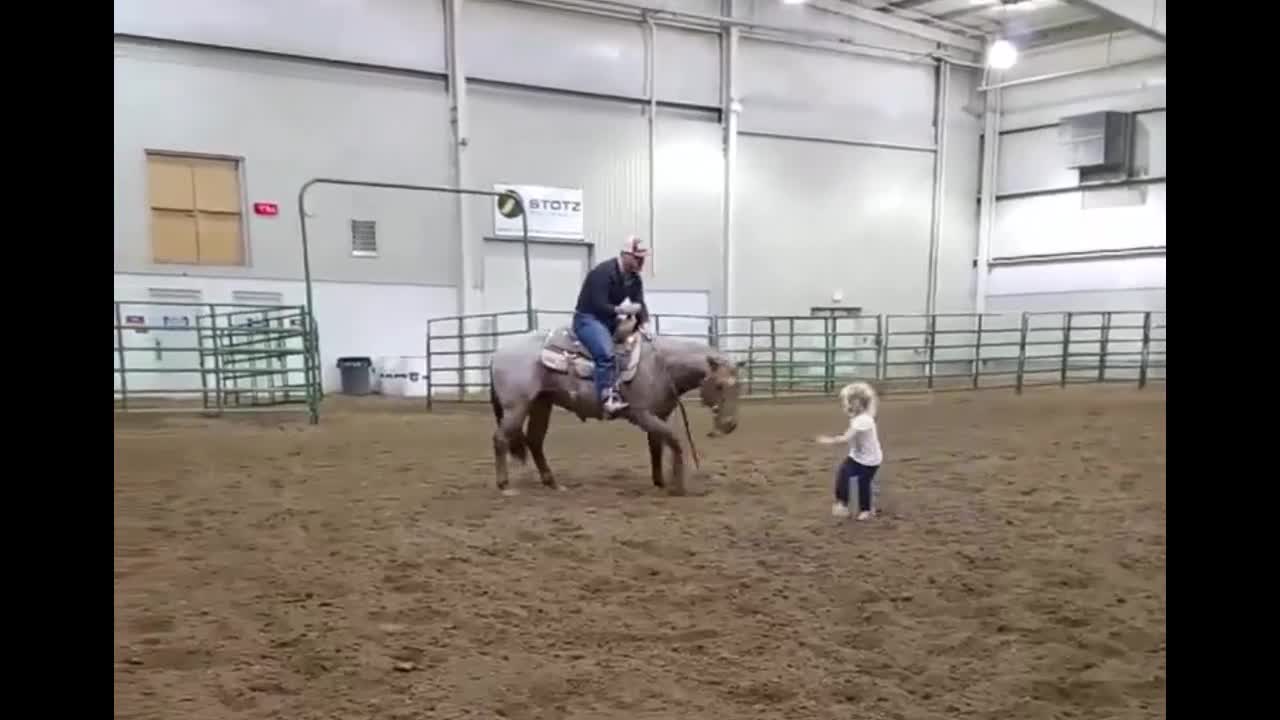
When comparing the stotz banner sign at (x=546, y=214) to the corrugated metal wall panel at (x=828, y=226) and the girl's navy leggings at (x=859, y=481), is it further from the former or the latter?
the girl's navy leggings at (x=859, y=481)

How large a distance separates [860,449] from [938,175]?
16.5 meters

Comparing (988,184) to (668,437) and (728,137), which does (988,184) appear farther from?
(668,437)

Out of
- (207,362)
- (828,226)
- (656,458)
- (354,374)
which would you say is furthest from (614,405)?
(828,226)

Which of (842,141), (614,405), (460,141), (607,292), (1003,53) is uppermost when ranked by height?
(1003,53)

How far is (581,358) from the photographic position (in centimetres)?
582

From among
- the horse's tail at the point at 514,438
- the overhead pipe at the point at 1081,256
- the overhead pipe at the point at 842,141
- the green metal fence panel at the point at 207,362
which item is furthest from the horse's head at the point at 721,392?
the overhead pipe at the point at 1081,256

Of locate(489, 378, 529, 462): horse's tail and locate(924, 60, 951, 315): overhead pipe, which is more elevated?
locate(924, 60, 951, 315): overhead pipe

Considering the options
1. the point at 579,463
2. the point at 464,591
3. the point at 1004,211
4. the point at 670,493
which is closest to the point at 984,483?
the point at 670,493

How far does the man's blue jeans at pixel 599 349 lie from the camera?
18.7ft

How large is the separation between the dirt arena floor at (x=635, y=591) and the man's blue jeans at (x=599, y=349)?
73cm

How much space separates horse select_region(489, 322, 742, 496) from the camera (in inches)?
225

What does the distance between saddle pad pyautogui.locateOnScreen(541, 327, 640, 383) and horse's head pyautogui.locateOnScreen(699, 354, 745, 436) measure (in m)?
0.47

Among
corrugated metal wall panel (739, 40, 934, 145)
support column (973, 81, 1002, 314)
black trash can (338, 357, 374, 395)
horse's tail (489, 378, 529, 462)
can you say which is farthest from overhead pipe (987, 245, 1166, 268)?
horse's tail (489, 378, 529, 462)

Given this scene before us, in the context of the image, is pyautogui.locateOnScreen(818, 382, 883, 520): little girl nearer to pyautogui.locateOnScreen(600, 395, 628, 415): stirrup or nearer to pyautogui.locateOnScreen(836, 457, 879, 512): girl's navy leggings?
pyautogui.locateOnScreen(836, 457, 879, 512): girl's navy leggings
